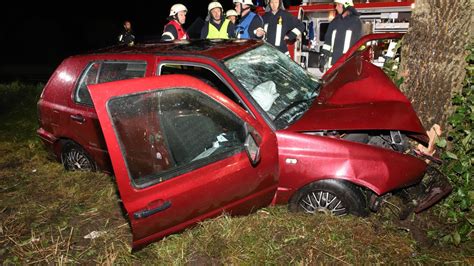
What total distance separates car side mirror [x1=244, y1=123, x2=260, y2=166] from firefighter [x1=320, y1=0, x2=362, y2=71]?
13.2 feet

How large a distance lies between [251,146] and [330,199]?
83cm

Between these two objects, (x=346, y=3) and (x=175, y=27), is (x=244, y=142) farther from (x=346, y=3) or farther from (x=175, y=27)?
(x=346, y=3)

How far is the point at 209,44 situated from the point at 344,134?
1.59 meters

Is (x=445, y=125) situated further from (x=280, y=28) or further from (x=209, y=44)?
(x=280, y=28)

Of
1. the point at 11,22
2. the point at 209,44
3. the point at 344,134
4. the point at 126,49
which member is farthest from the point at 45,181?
the point at 11,22

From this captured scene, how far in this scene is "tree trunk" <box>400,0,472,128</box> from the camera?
11.4ft

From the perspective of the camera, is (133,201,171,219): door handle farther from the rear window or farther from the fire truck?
the fire truck

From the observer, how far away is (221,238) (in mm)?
2795

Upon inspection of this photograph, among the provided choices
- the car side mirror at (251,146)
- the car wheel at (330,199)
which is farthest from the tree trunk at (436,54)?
the car side mirror at (251,146)

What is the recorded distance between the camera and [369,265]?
2520 millimetres

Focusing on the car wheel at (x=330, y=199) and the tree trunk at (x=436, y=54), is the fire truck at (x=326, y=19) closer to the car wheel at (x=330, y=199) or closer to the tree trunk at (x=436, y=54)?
the tree trunk at (x=436, y=54)

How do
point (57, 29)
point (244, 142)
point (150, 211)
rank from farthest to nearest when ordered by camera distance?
point (57, 29) → point (244, 142) → point (150, 211)

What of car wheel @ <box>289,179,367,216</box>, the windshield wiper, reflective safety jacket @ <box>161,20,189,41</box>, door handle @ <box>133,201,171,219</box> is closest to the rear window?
the windshield wiper

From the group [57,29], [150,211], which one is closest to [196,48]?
[150,211]
